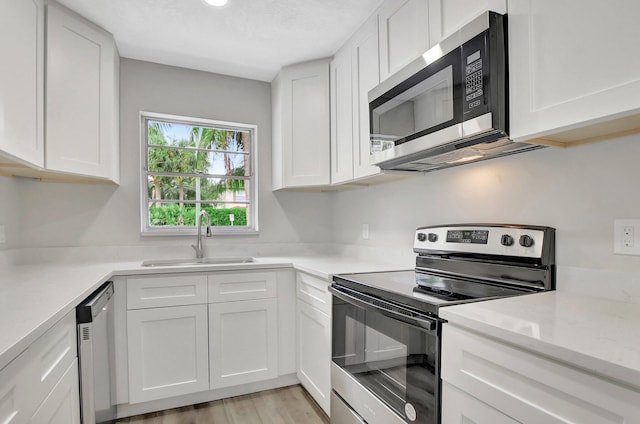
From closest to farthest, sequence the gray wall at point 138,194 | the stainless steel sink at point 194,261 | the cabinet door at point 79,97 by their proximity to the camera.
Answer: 1. the cabinet door at point 79,97
2. the gray wall at point 138,194
3. the stainless steel sink at point 194,261

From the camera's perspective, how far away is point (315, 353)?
2061mm

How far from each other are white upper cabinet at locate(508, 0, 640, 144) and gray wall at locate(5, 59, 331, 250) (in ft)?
6.85

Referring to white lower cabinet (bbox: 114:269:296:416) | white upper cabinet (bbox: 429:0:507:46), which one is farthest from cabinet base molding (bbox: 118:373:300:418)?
white upper cabinet (bbox: 429:0:507:46)

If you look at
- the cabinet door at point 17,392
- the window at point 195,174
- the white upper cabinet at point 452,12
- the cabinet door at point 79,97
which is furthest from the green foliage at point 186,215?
the white upper cabinet at point 452,12

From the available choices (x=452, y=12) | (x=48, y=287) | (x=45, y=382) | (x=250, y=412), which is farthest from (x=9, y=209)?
(x=452, y=12)

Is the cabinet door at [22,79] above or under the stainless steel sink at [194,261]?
above

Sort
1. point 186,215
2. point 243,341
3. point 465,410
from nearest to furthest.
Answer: point 465,410, point 243,341, point 186,215

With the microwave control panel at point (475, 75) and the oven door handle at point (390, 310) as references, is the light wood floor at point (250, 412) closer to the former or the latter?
the oven door handle at point (390, 310)

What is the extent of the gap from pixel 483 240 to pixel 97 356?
5.78 ft

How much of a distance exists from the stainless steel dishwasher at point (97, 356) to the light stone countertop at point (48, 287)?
0.07 meters

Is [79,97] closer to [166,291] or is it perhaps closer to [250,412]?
[166,291]

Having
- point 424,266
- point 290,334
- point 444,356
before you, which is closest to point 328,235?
point 290,334

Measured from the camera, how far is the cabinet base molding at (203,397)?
2.06 metres

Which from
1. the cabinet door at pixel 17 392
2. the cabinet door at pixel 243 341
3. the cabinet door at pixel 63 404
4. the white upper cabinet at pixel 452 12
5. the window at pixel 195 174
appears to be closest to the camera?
the cabinet door at pixel 17 392
